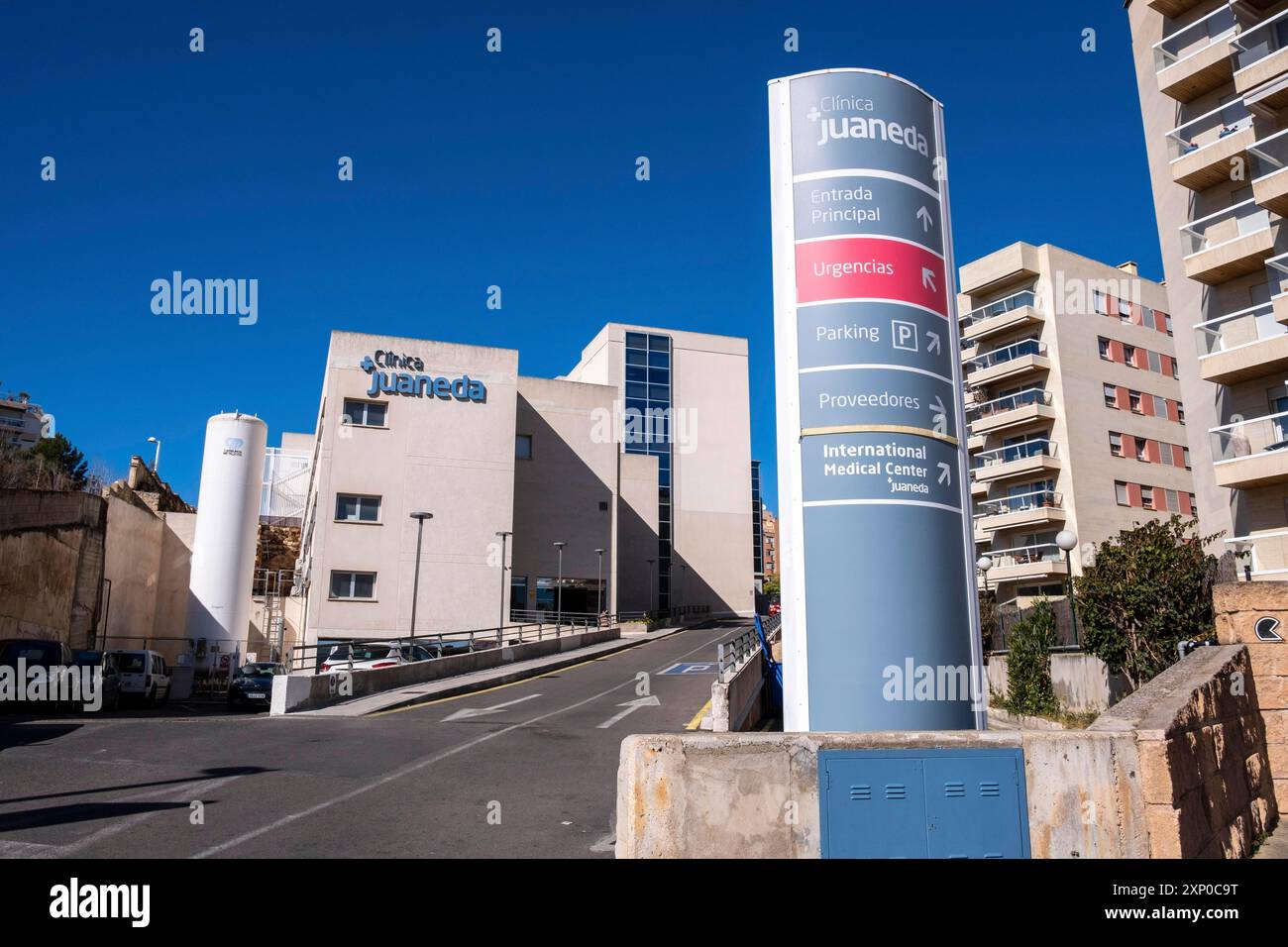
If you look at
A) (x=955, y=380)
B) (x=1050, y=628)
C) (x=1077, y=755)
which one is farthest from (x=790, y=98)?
(x=1050, y=628)

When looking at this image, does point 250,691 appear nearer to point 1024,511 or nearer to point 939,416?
point 939,416

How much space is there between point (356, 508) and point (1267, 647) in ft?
133

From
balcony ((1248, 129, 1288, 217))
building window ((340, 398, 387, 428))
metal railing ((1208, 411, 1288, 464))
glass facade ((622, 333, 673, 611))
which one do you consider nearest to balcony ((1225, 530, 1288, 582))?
metal railing ((1208, 411, 1288, 464))

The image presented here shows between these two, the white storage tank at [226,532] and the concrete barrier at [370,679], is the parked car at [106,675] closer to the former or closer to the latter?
the concrete barrier at [370,679]

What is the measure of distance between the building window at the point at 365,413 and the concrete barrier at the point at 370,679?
16.9 metres

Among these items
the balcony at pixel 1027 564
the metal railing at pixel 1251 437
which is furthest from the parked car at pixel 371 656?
the balcony at pixel 1027 564

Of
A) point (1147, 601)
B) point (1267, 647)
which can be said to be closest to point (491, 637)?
point (1147, 601)

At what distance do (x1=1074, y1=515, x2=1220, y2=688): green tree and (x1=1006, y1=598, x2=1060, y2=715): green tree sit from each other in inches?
96.9

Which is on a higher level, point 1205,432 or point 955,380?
point 1205,432

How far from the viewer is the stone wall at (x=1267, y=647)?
854 centimetres

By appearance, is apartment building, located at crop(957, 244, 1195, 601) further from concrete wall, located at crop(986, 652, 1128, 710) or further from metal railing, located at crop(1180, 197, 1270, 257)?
concrete wall, located at crop(986, 652, 1128, 710)
